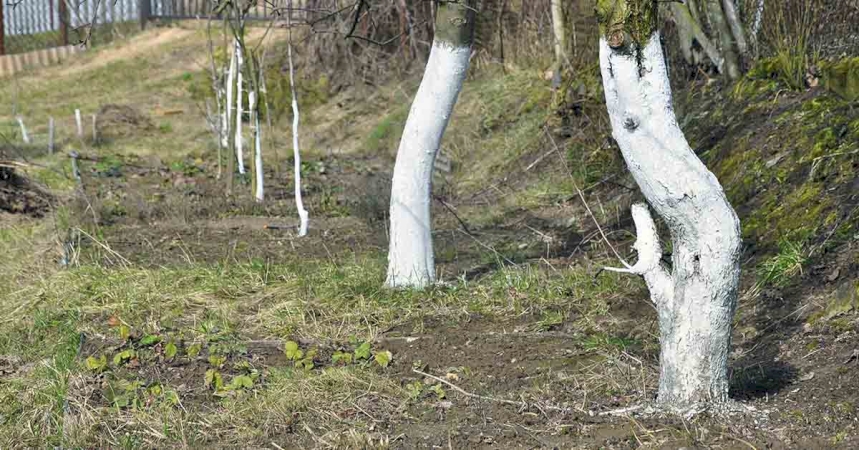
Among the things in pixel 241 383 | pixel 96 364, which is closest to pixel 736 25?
pixel 241 383

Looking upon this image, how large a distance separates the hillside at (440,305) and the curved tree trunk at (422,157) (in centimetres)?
21

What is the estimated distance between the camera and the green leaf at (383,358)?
488 cm

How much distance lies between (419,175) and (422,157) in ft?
0.36

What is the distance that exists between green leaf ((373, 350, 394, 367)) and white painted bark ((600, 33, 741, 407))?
5.06 feet

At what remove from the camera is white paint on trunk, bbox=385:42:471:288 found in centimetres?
588

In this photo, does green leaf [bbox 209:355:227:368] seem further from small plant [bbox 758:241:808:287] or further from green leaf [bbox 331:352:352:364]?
small plant [bbox 758:241:808:287]

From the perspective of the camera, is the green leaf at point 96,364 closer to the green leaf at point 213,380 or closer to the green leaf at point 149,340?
the green leaf at point 149,340

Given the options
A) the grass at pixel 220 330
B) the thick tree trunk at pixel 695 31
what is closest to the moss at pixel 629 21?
the grass at pixel 220 330

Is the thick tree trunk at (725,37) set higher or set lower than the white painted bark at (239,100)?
higher

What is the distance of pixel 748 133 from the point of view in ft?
24.1

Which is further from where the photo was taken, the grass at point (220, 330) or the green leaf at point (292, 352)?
the green leaf at point (292, 352)

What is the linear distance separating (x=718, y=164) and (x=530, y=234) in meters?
1.47

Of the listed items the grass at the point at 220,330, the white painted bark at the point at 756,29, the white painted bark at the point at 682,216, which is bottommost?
the grass at the point at 220,330

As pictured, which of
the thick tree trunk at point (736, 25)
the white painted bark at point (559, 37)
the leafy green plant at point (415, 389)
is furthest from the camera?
the white painted bark at point (559, 37)
